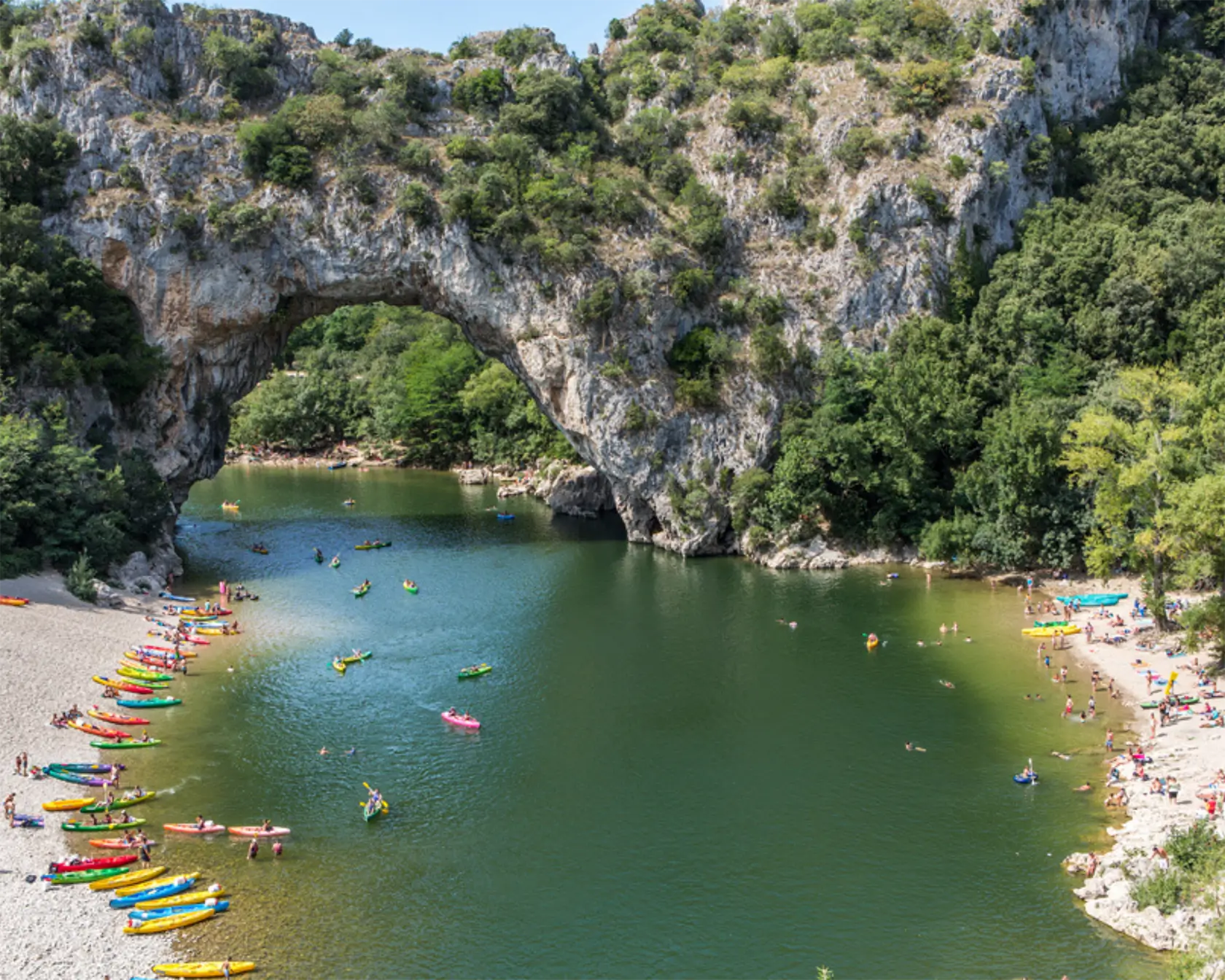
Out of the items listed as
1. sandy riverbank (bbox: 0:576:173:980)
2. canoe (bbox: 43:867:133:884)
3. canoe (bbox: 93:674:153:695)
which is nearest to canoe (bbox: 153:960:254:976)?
sandy riverbank (bbox: 0:576:173:980)

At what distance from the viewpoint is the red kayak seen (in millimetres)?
31172

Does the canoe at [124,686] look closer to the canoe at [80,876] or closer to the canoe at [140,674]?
the canoe at [140,674]

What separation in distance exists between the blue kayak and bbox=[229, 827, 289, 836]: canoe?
2.91 meters

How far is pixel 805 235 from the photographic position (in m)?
74.2

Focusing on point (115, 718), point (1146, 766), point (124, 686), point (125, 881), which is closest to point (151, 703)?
point (124, 686)

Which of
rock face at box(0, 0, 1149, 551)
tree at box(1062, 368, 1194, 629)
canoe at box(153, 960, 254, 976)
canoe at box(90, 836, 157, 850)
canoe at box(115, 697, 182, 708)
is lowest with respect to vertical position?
canoe at box(153, 960, 254, 976)

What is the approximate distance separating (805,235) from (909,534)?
74.5 ft

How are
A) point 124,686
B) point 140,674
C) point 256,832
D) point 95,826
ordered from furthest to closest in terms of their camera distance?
point 140,674 < point 124,686 < point 95,826 < point 256,832

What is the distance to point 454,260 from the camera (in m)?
70.4

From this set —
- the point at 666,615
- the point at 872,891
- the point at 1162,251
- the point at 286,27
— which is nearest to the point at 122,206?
the point at 286,27

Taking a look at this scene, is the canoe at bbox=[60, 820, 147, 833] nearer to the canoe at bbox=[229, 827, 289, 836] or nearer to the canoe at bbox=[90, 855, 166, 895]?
the canoe at bbox=[90, 855, 166, 895]

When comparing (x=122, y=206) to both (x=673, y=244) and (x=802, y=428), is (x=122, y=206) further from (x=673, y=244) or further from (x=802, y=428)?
(x=802, y=428)

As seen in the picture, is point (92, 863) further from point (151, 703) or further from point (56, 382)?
point (56, 382)

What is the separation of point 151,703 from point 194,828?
1221 cm
